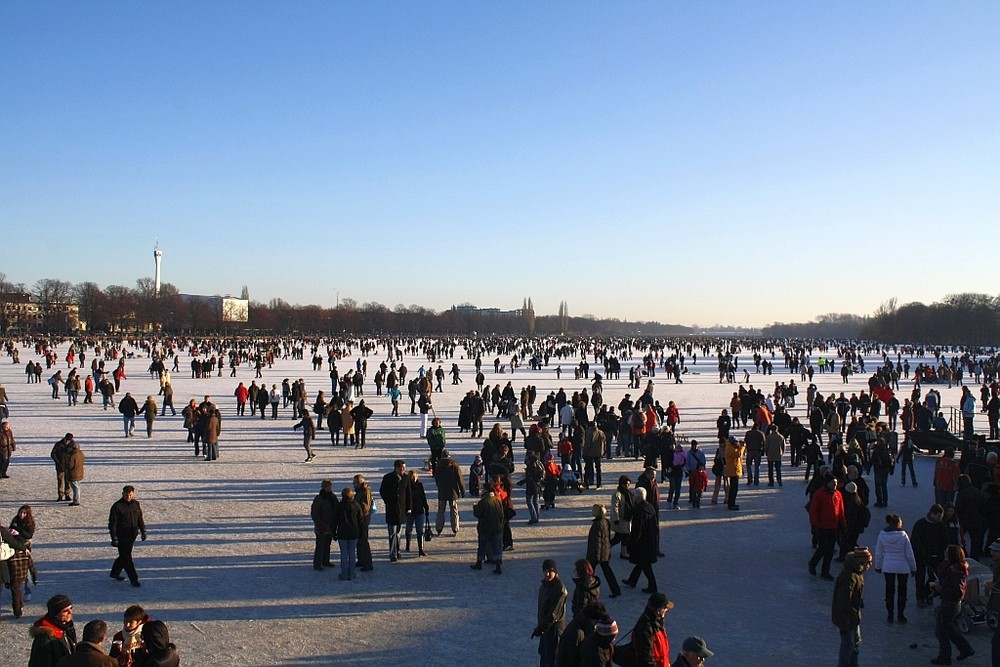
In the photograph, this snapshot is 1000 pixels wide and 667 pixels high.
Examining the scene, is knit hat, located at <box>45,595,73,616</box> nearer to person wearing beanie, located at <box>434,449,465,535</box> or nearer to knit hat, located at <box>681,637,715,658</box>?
knit hat, located at <box>681,637,715,658</box>

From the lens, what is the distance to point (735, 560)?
29.2ft

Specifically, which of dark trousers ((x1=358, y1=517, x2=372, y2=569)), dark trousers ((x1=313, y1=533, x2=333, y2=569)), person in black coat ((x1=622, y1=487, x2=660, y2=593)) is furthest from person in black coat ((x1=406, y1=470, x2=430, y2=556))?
person in black coat ((x1=622, y1=487, x2=660, y2=593))

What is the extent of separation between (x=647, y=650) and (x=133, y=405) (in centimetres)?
1617

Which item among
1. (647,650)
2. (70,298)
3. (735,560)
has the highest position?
(70,298)

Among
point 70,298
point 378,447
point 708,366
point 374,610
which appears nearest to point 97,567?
point 374,610

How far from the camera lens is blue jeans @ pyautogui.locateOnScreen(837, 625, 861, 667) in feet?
19.0

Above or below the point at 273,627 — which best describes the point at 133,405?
above

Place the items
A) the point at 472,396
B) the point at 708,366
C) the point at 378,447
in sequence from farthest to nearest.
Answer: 1. the point at 708,366
2. the point at 472,396
3. the point at 378,447

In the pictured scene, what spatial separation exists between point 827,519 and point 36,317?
11746cm

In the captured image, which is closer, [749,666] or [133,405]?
[749,666]

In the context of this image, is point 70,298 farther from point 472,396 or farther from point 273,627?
point 273,627

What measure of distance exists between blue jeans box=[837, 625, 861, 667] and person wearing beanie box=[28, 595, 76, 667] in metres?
5.63

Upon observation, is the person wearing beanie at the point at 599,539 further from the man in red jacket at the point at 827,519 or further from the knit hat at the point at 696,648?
the knit hat at the point at 696,648

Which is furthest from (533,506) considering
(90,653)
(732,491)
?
(90,653)
